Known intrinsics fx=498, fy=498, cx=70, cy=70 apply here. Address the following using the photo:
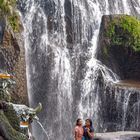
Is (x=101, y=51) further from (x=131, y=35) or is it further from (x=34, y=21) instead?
(x=34, y=21)

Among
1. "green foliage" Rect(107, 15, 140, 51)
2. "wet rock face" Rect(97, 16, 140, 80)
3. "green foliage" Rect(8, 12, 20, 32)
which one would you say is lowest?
"wet rock face" Rect(97, 16, 140, 80)

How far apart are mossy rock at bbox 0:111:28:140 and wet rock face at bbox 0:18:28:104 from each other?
9639 mm

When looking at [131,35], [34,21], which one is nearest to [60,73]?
[34,21]

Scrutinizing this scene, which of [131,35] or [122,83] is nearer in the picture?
[122,83]

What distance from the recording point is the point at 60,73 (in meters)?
24.7

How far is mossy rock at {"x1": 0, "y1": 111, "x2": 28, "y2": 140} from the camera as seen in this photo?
1108 centimetres

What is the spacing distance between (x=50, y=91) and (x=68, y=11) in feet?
15.5

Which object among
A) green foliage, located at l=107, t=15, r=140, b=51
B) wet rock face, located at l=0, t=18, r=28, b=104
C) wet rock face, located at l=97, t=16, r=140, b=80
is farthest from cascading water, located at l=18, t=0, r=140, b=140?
wet rock face, located at l=0, t=18, r=28, b=104

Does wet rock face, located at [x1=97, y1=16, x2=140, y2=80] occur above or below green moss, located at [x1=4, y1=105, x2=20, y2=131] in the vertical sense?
below

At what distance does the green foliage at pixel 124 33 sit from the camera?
26.9m

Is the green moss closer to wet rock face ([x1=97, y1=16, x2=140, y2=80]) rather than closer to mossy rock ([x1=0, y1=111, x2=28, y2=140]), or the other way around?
mossy rock ([x1=0, y1=111, x2=28, y2=140])

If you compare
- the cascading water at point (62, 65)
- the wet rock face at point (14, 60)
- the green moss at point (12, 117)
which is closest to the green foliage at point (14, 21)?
the wet rock face at point (14, 60)

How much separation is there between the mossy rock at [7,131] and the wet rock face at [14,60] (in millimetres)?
9639

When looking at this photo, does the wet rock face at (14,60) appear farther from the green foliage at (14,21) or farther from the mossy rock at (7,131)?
the mossy rock at (7,131)
